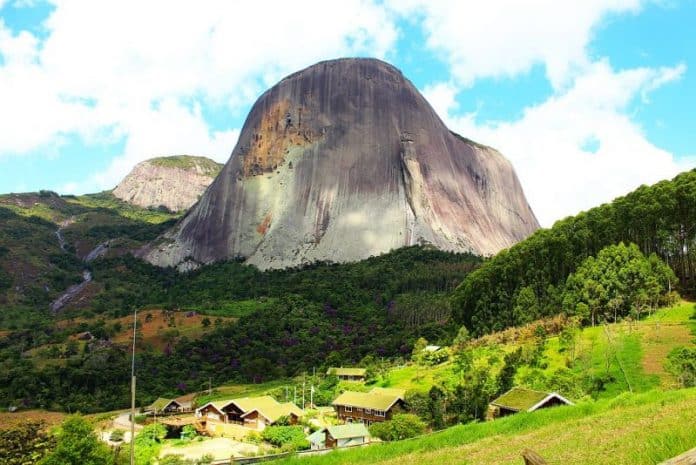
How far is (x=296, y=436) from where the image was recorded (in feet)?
103

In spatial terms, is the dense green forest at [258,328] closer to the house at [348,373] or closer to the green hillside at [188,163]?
the house at [348,373]

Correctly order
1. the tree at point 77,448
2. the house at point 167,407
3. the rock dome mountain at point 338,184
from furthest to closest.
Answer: the rock dome mountain at point 338,184 → the house at point 167,407 → the tree at point 77,448

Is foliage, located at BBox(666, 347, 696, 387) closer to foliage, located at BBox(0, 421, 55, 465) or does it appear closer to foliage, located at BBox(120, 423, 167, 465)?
foliage, located at BBox(120, 423, 167, 465)

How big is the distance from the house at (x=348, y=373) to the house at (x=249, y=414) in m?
9.24

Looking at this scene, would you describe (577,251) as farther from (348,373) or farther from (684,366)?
(684,366)

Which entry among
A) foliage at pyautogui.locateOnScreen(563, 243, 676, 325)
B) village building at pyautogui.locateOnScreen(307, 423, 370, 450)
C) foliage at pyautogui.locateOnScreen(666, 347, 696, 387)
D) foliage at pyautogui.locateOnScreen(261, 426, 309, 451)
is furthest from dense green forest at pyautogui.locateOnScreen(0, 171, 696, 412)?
foliage at pyautogui.locateOnScreen(261, 426, 309, 451)

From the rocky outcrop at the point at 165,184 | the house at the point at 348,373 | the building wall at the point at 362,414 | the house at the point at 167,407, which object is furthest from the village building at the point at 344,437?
the rocky outcrop at the point at 165,184

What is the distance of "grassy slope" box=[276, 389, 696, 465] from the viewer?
10.2m

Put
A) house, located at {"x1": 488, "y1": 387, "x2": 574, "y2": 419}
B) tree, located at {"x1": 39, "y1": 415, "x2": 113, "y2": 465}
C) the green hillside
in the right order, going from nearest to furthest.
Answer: tree, located at {"x1": 39, "y1": 415, "x2": 113, "y2": 465}, house, located at {"x1": 488, "y1": 387, "x2": 574, "y2": 419}, the green hillside

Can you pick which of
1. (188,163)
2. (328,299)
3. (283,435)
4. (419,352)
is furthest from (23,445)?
(188,163)

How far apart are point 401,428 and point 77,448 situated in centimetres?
1244

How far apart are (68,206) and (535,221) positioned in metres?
104

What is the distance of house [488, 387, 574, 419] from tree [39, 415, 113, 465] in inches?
542

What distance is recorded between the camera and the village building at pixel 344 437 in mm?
27031
